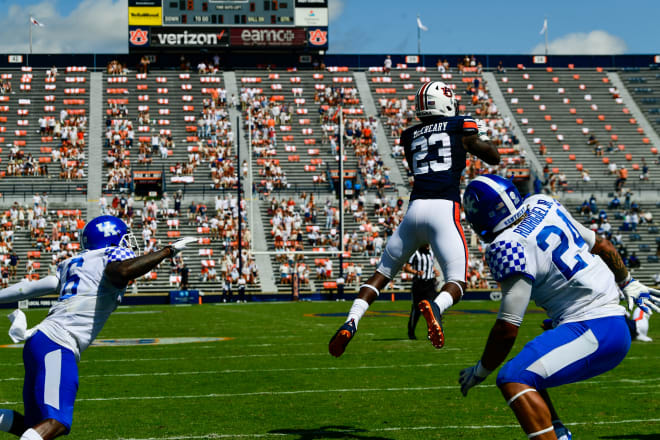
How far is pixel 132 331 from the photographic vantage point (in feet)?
65.8

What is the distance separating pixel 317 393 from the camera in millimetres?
9969

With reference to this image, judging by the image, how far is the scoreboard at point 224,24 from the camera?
2128 inches

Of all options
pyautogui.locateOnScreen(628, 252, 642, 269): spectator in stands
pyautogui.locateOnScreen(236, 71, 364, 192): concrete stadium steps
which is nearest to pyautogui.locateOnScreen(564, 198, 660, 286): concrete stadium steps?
pyautogui.locateOnScreen(628, 252, 642, 269): spectator in stands

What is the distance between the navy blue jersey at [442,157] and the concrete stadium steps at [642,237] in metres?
35.4

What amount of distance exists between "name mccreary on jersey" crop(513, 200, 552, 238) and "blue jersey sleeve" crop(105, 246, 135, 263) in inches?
107

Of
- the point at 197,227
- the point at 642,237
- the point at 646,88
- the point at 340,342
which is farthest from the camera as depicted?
the point at 646,88

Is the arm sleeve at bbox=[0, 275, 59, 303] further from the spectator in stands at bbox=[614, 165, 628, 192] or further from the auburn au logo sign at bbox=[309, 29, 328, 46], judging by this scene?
the auburn au logo sign at bbox=[309, 29, 328, 46]

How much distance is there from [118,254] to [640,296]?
3622mm

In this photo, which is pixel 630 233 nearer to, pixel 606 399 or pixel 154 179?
pixel 154 179

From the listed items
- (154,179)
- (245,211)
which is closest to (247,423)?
(245,211)

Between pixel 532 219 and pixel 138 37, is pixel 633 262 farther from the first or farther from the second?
pixel 532 219

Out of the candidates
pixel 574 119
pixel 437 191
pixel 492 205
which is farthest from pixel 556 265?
pixel 574 119

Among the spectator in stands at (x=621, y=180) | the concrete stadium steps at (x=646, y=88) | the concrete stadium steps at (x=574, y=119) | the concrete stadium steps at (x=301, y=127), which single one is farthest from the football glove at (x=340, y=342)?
the concrete stadium steps at (x=646, y=88)

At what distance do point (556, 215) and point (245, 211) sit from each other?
36671 mm
